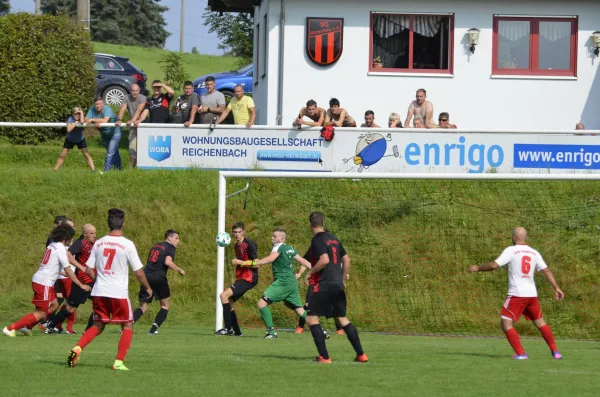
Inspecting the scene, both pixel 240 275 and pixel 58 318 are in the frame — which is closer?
pixel 58 318

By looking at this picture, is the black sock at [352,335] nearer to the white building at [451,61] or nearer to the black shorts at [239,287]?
the black shorts at [239,287]

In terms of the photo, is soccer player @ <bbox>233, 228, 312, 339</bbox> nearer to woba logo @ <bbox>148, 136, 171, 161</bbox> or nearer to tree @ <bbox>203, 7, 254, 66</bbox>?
woba logo @ <bbox>148, 136, 171, 161</bbox>

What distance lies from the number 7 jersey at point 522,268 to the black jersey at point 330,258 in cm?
197

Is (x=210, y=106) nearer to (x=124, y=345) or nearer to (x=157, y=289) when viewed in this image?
(x=157, y=289)

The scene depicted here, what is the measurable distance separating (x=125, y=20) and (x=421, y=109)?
62.6 m

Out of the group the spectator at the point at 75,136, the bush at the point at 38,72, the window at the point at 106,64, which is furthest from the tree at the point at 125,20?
the spectator at the point at 75,136

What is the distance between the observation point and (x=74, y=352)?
11.2m

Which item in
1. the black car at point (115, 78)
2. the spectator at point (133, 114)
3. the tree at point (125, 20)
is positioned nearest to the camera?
the spectator at point (133, 114)

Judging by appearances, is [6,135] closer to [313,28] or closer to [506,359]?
[313,28]

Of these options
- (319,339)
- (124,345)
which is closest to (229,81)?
(319,339)

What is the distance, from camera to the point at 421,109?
23453mm

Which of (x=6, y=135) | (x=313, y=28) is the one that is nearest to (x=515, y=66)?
(x=313, y=28)

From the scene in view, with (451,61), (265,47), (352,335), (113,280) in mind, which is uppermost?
(265,47)

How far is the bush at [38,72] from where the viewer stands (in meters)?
27.5
